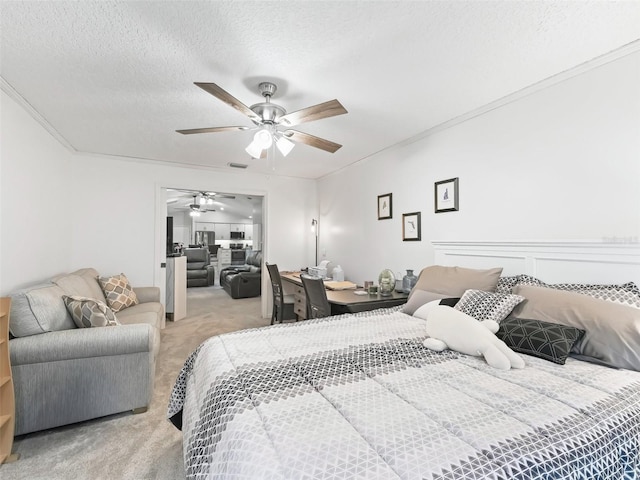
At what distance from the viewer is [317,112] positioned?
1973 mm

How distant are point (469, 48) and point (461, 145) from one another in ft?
3.56

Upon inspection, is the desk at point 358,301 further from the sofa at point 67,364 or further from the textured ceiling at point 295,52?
the textured ceiling at point 295,52

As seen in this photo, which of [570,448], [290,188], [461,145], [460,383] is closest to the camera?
[570,448]

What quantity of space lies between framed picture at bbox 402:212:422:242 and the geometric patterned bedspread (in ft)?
6.09

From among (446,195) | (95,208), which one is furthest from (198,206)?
(446,195)

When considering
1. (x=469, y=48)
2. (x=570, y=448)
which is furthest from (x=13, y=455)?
(x=469, y=48)

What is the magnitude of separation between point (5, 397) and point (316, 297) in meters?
2.17

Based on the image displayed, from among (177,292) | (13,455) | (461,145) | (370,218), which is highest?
(461,145)

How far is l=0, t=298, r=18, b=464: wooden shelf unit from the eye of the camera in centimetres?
167

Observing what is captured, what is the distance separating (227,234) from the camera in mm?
11758

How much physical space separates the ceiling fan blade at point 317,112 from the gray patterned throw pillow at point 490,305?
57.4 inches

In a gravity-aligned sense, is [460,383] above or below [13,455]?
above

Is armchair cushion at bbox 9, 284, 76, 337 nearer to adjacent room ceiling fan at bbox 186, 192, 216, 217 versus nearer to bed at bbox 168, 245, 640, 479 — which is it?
bed at bbox 168, 245, 640, 479

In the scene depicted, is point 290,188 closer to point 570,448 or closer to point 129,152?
point 129,152
